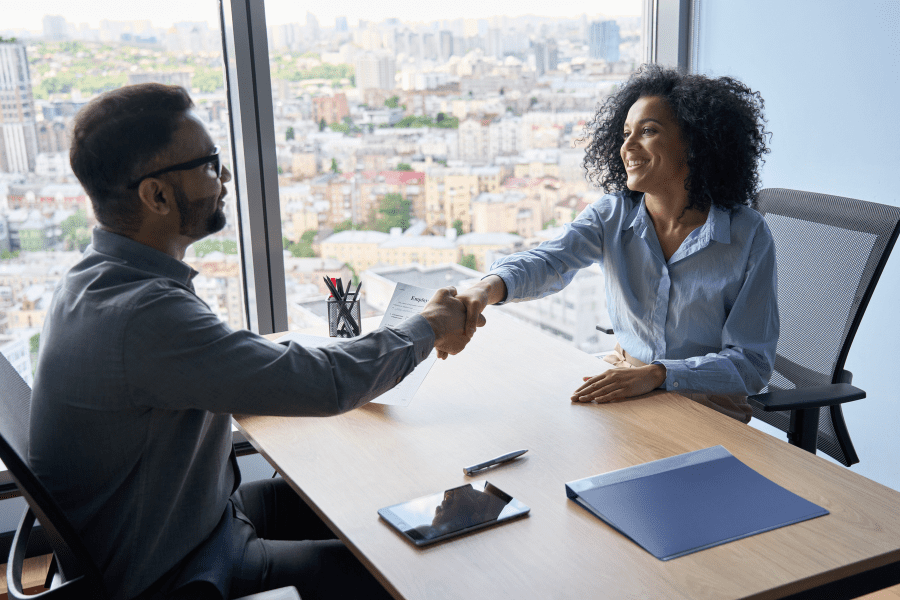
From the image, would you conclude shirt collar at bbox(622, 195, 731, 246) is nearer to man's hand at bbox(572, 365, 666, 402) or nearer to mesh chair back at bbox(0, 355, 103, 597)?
man's hand at bbox(572, 365, 666, 402)

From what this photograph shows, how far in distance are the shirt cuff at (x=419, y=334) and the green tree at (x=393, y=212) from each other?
4.41 ft

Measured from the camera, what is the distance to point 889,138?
2352 millimetres

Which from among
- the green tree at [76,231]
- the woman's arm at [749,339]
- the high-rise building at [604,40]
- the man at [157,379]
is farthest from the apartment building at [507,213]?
the man at [157,379]

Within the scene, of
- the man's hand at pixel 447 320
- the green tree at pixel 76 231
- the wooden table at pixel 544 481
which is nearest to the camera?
the wooden table at pixel 544 481

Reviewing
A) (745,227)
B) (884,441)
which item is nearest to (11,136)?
(745,227)

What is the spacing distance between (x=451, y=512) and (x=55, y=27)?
200cm

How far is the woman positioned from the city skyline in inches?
30.7

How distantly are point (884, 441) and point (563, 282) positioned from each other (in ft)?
4.10

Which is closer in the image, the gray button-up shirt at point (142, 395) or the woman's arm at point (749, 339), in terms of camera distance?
the gray button-up shirt at point (142, 395)

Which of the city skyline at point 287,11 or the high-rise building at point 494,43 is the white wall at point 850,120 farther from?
the high-rise building at point 494,43

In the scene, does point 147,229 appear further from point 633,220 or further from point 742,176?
point 742,176

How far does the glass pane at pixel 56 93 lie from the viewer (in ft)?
7.51

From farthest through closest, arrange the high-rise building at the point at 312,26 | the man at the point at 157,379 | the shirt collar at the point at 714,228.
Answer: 1. the high-rise building at the point at 312,26
2. the shirt collar at the point at 714,228
3. the man at the point at 157,379

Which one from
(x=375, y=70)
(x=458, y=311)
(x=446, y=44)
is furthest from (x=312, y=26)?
(x=458, y=311)
